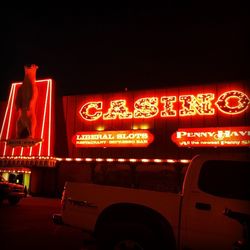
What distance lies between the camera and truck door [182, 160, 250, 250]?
195 inches

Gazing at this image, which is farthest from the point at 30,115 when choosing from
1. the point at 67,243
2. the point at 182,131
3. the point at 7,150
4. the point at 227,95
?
the point at 67,243

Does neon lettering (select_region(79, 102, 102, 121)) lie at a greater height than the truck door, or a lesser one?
greater

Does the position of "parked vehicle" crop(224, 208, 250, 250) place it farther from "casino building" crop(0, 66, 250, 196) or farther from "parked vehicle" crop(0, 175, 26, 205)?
"casino building" crop(0, 66, 250, 196)

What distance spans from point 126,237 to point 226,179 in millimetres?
1833

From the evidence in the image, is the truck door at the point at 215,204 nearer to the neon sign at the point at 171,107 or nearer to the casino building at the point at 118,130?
the casino building at the point at 118,130

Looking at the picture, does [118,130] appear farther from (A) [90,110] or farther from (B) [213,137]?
(B) [213,137]

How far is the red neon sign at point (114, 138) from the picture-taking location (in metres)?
22.9

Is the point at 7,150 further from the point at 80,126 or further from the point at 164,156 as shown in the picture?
the point at 164,156

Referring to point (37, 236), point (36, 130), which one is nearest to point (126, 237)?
point (37, 236)

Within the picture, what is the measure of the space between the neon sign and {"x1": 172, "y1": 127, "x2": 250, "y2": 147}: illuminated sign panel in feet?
4.63

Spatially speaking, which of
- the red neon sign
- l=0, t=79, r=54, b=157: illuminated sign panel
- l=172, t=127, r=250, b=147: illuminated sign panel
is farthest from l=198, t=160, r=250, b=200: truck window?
l=0, t=79, r=54, b=157: illuminated sign panel

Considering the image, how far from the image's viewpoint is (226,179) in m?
5.25

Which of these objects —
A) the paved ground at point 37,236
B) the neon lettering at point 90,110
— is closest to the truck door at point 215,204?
the paved ground at point 37,236

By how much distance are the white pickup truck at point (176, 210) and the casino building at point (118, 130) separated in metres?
14.3
